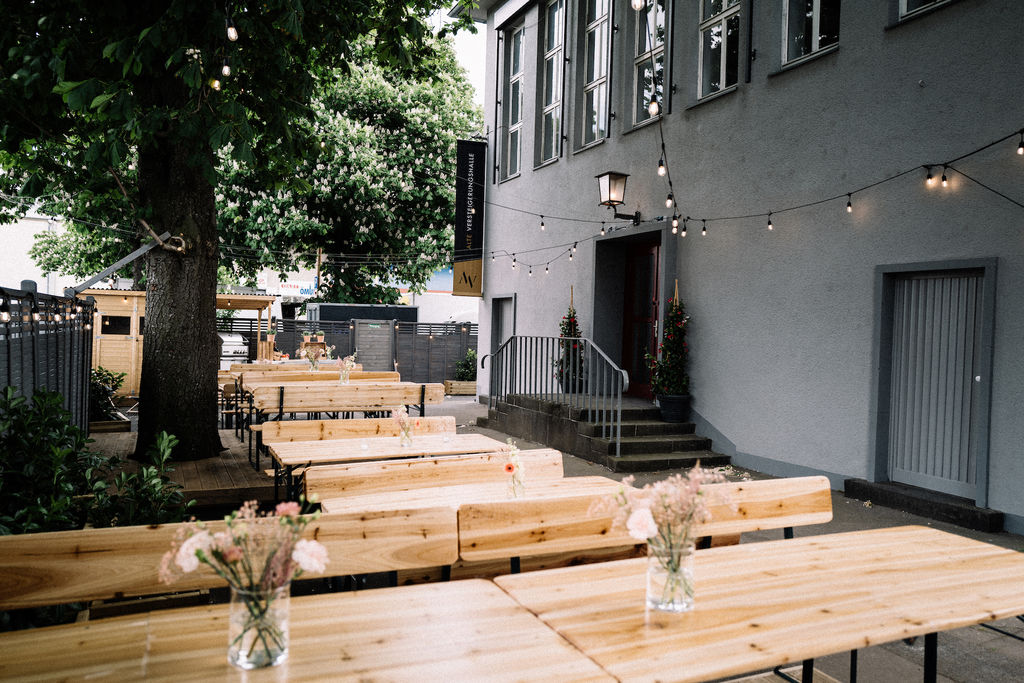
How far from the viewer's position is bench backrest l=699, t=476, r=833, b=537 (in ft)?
10.2

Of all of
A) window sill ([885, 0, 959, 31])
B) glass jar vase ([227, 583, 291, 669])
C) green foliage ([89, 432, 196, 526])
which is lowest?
green foliage ([89, 432, 196, 526])

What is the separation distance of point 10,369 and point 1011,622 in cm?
574

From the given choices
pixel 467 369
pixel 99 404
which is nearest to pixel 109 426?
pixel 99 404

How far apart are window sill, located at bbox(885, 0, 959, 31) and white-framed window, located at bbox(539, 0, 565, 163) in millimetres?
5932

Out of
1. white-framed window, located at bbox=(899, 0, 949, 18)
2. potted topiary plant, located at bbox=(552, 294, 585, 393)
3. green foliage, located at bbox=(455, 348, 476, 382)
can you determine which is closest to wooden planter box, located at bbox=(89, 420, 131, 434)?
potted topiary plant, located at bbox=(552, 294, 585, 393)

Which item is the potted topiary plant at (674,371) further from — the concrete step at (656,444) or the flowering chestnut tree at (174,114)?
the flowering chestnut tree at (174,114)

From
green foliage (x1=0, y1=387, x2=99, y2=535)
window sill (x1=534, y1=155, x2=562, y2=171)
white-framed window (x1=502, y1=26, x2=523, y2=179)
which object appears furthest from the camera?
white-framed window (x1=502, y1=26, x2=523, y2=179)

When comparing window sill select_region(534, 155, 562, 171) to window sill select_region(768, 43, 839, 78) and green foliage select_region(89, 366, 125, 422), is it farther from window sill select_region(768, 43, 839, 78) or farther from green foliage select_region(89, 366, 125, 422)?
green foliage select_region(89, 366, 125, 422)

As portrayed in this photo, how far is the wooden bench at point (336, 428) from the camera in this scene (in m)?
5.33

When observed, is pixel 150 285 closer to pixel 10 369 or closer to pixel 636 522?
pixel 10 369

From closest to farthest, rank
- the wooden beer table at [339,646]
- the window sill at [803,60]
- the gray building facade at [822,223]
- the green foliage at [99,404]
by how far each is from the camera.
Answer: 1. the wooden beer table at [339,646]
2. the gray building facade at [822,223]
3. the window sill at [803,60]
4. the green foliage at [99,404]

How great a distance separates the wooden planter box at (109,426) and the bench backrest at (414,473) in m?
6.14

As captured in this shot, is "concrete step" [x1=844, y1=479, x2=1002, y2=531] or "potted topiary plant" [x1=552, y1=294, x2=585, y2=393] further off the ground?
"potted topiary plant" [x1=552, y1=294, x2=585, y2=393]

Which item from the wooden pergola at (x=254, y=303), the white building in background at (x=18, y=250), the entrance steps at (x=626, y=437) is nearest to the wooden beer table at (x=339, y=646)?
the entrance steps at (x=626, y=437)
